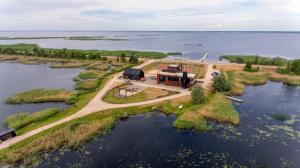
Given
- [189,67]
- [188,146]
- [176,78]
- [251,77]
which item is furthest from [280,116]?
[189,67]

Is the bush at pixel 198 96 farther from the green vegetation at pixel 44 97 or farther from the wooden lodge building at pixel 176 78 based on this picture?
the green vegetation at pixel 44 97

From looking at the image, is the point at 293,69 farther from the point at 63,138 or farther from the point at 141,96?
the point at 63,138

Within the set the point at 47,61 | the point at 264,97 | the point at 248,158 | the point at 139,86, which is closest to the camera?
the point at 248,158

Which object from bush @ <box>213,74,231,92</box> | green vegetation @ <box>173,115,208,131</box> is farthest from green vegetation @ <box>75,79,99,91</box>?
bush @ <box>213,74,231,92</box>

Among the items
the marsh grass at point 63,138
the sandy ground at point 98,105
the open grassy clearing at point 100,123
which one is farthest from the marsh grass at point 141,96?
the marsh grass at point 63,138

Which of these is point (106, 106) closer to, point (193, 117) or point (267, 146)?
point (193, 117)

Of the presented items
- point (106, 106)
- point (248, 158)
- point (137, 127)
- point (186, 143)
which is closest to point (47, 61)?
point (106, 106)
